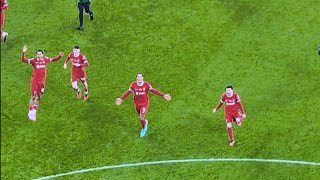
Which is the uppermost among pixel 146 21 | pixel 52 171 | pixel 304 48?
pixel 146 21

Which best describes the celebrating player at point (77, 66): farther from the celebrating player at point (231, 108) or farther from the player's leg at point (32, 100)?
the celebrating player at point (231, 108)

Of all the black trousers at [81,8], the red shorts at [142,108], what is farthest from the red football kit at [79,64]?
the black trousers at [81,8]

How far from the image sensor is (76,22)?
32594 millimetres

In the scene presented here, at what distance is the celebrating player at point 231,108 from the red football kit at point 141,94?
1.96 meters

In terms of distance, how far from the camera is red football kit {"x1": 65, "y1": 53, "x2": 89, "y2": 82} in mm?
27422

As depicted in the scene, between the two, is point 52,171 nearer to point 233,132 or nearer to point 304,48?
point 233,132

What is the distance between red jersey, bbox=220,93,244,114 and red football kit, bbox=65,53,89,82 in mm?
4758

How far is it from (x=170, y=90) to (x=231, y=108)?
12.9ft

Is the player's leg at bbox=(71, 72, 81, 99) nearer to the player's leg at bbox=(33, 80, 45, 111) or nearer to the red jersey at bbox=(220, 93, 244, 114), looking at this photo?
the player's leg at bbox=(33, 80, 45, 111)

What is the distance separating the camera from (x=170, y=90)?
2942 centimetres

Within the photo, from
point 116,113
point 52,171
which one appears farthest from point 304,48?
point 52,171

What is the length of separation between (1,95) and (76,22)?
5371 mm

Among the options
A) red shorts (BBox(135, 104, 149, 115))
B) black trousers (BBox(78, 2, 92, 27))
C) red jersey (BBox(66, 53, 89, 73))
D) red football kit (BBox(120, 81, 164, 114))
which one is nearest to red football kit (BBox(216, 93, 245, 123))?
red football kit (BBox(120, 81, 164, 114))

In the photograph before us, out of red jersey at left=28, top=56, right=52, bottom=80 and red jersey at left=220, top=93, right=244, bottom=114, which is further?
red jersey at left=28, top=56, right=52, bottom=80
